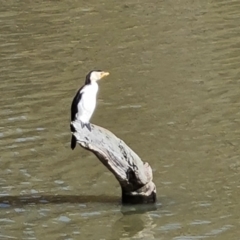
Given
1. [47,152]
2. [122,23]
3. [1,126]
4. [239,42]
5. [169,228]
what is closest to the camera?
[169,228]

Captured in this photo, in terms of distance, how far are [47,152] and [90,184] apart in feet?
4.12

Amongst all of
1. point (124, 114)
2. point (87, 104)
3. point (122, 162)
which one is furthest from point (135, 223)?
point (124, 114)

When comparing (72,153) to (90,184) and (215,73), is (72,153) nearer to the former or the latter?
(90,184)

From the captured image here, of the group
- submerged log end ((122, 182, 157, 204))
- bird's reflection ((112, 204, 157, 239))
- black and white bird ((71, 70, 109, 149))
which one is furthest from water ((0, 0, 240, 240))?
black and white bird ((71, 70, 109, 149))

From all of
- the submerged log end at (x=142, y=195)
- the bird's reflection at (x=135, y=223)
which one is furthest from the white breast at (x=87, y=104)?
the bird's reflection at (x=135, y=223)

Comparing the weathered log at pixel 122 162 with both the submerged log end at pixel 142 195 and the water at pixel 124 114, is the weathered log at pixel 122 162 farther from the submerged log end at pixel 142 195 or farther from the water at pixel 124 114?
the water at pixel 124 114

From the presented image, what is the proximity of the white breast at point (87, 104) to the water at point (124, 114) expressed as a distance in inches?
41.0

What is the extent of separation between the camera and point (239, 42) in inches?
682

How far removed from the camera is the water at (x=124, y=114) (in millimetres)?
10422

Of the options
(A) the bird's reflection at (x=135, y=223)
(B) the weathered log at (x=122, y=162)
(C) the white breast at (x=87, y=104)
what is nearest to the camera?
(B) the weathered log at (x=122, y=162)

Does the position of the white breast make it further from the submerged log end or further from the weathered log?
the submerged log end

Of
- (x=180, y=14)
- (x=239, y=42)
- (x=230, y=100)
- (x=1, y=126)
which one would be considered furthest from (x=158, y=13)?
(x=1, y=126)

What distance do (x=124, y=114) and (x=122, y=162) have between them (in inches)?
142

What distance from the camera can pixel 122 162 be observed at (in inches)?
407
